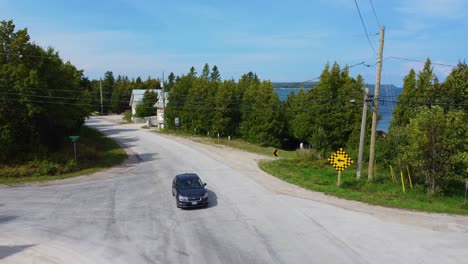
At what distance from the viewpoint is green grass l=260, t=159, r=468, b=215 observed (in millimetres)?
20047

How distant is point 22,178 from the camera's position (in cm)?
2706

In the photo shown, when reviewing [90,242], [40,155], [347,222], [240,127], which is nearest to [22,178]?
[40,155]

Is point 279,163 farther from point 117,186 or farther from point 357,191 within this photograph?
point 117,186

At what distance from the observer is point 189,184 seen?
807 inches

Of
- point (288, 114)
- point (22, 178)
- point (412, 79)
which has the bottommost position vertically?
point (22, 178)

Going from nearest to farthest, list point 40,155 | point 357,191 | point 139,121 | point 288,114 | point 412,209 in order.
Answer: point 412,209 → point 357,191 → point 40,155 → point 288,114 → point 139,121

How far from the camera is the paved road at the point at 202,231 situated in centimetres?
1323

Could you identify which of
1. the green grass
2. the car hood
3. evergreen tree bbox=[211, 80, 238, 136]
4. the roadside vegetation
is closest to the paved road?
the car hood

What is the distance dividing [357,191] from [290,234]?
909cm

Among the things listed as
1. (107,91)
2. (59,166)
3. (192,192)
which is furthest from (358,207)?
(107,91)

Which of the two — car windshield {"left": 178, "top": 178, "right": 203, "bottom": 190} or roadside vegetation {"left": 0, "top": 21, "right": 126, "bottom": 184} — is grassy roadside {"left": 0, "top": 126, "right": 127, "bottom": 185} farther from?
car windshield {"left": 178, "top": 178, "right": 203, "bottom": 190}

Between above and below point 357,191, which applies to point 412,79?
above

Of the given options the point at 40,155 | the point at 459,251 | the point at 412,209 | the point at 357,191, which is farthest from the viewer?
the point at 40,155

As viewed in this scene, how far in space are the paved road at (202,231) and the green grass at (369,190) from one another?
2.64 m
